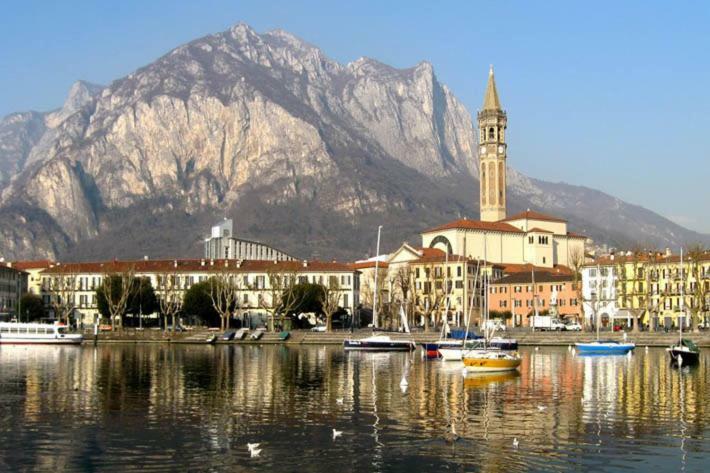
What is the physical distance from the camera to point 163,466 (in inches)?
1334

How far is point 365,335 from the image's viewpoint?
129 meters

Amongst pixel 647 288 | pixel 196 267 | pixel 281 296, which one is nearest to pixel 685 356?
pixel 647 288

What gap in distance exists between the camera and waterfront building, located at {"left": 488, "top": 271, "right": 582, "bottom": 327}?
549 ft

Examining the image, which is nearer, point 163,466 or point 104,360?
point 163,466

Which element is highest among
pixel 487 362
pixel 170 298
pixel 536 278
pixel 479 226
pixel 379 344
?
pixel 479 226

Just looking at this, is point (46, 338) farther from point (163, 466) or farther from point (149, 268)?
point (163, 466)

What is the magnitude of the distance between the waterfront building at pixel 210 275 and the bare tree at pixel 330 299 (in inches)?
93.0

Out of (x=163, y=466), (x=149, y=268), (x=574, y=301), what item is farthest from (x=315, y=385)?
(x=149, y=268)

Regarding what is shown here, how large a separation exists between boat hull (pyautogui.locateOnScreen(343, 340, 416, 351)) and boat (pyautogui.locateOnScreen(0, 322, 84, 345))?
124 ft

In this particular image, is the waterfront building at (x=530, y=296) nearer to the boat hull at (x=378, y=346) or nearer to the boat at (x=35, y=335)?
the boat hull at (x=378, y=346)

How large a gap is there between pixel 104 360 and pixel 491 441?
58689mm

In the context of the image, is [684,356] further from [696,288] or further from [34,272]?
[34,272]

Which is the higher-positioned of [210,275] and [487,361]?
[210,275]

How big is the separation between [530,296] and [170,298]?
5875 centimetres
